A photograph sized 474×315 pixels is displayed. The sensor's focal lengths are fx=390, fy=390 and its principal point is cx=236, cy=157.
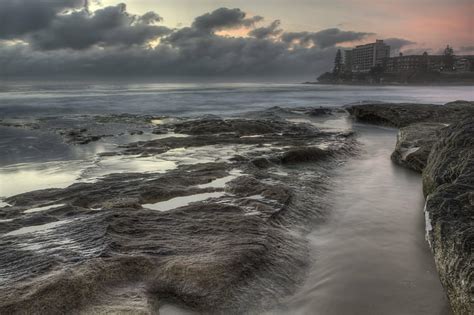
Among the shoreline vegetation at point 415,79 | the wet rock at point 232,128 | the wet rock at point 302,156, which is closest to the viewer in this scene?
the wet rock at point 302,156

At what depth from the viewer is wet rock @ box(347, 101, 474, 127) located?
16480 mm

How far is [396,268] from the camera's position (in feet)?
13.3

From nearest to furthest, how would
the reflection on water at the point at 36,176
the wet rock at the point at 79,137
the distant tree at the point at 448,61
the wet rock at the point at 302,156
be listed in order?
the reflection on water at the point at 36,176, the wet rock at the point at 302,156, the wet rock at the point at 79,137, the distant tree at the point at 448,61

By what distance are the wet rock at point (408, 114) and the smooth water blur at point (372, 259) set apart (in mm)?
10443

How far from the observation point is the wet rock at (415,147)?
8.31m

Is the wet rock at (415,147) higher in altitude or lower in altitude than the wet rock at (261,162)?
higher

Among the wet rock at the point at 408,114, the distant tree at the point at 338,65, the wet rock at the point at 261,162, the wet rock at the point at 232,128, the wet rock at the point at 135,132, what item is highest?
the distant tree at the point at 338,65

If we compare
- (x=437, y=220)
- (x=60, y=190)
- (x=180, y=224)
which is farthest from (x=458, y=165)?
(x=60, y=190)

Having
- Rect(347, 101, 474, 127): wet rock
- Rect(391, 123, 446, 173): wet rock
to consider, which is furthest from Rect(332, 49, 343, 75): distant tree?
Rect(391, 123, 446, 173): wet rock

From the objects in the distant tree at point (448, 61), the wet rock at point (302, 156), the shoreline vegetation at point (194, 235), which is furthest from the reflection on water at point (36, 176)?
the distant tree at point (448, 61)

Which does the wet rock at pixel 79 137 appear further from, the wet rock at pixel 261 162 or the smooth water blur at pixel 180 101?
the smooth water blur at pixel 180 101

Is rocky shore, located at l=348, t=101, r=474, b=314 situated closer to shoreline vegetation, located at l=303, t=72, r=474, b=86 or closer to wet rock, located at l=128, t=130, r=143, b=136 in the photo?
wet rock, located at l=128, t=130, r=143, b=136

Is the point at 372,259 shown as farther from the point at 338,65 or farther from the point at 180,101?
the point at 338,65

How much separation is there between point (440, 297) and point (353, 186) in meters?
4.03
